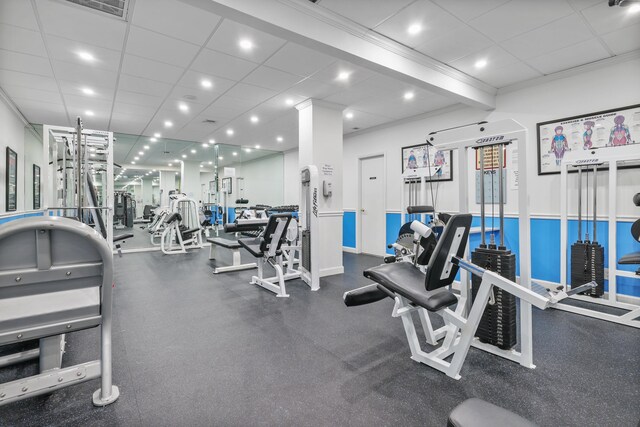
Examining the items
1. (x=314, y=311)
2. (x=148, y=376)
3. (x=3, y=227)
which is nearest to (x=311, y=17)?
(x=3, y=227)

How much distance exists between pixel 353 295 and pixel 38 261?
5.37ft

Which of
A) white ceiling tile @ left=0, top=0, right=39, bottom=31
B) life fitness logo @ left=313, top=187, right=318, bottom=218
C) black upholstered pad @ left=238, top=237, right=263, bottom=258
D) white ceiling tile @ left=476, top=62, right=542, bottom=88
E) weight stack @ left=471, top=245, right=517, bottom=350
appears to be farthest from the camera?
life fitness logo @ left=313, top=187, right=318, bottom=218

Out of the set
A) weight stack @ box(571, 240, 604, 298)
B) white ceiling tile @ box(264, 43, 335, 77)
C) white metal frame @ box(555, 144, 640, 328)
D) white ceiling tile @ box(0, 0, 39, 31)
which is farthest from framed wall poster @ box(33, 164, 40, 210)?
weight stack @ box(571, 240, 604, 298)

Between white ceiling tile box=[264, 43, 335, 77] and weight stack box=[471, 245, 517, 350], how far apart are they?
256 centimetres

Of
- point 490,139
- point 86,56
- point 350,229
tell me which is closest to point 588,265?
point 490,139

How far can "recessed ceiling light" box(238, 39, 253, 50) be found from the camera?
2.90 metres

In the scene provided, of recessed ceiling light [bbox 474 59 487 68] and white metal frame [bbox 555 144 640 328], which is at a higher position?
recessed ceiling light [bbox 474 59 487 68]

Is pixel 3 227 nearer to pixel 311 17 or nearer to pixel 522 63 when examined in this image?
pixel 311 17

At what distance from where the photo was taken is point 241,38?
112 inches

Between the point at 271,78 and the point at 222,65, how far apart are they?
63 cm

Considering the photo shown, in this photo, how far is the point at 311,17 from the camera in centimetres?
251

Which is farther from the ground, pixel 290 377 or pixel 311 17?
pixel 311 17

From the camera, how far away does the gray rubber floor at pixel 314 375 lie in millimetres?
1539

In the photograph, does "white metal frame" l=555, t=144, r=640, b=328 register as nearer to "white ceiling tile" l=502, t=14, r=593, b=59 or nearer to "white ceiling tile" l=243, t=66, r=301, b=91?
"white ceiling tile" l=502, t=14, r=593, b=59
